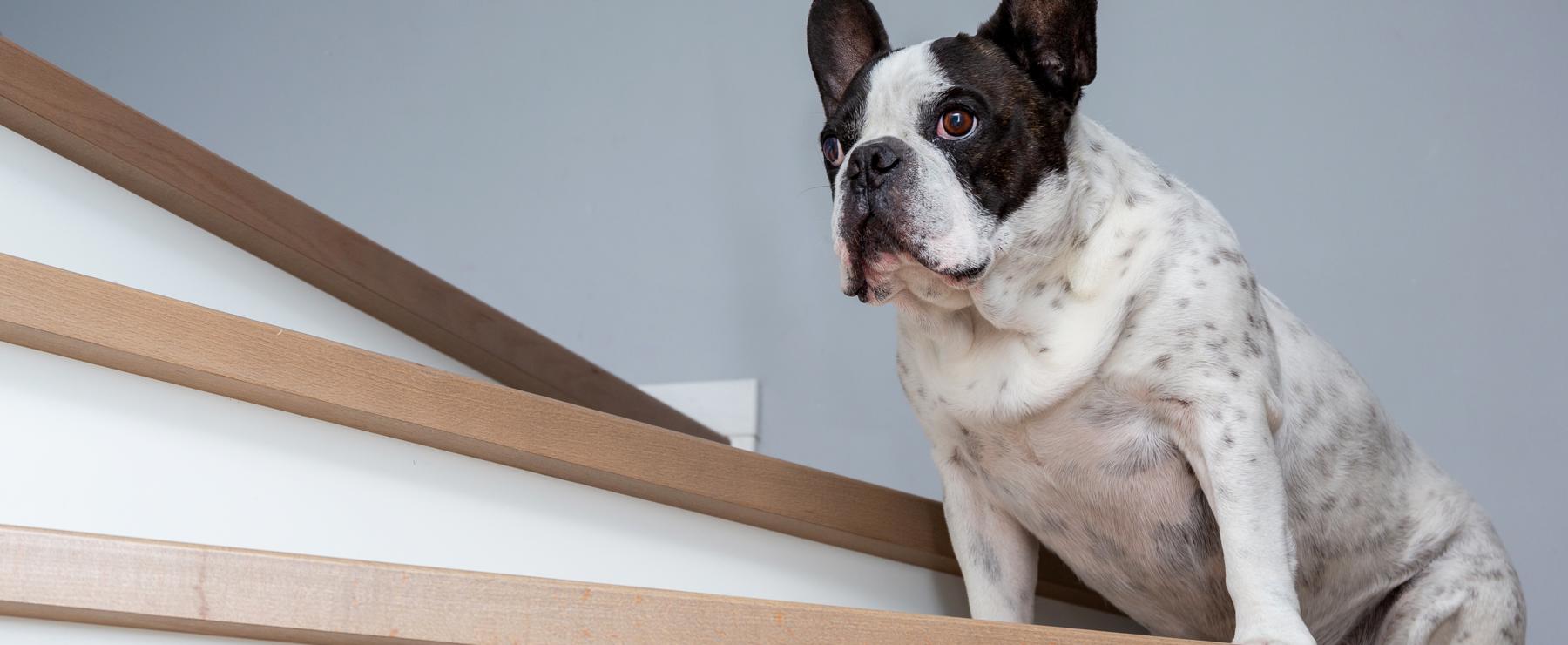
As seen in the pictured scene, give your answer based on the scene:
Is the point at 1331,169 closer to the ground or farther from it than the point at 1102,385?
farther from it

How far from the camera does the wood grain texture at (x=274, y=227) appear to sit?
3.92ft

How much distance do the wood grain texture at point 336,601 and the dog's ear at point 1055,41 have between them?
749 millimetres

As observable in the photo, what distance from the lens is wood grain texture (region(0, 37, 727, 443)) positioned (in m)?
1.20

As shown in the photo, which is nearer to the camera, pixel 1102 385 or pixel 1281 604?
pixel 1281 604

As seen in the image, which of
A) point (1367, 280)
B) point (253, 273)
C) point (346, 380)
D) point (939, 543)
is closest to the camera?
point (346, 380)

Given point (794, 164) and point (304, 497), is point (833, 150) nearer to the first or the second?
point (304, 497)

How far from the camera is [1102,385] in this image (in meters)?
1.36

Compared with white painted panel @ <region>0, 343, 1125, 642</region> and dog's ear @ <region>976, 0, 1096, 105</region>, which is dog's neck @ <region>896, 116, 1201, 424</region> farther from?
white painted panel @ <region>0, 343, 1125, 642</region>

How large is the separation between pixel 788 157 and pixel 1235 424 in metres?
1.66

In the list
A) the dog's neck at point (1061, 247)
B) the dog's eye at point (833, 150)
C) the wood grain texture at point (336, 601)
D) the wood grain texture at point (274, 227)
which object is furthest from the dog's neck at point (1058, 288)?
the wood grain texture at point (274, 227)

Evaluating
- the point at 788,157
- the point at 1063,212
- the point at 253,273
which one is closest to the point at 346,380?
the point at 253,273

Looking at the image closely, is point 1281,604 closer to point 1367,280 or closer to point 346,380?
point 346,380

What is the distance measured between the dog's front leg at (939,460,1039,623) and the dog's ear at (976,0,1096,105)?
460 millimetres

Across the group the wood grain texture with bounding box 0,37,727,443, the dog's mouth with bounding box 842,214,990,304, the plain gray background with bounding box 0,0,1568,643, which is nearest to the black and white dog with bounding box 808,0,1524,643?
the dog's mouth with bounding box 842,214,990,304
